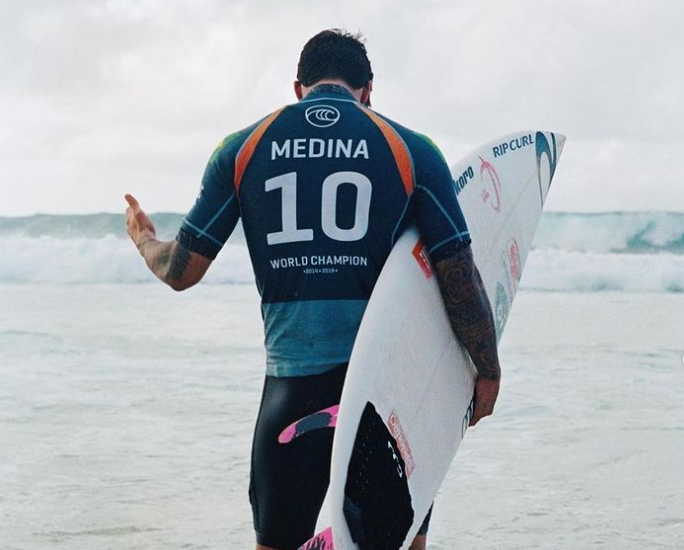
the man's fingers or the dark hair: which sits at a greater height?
the dark hair

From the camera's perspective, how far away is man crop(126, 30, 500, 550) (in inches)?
91.6

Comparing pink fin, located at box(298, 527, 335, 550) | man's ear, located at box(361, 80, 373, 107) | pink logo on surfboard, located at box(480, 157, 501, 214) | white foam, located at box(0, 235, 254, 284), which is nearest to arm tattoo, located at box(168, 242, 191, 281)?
man's ear, located at box(361, 80, 373, 107)

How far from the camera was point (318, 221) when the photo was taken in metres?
2.33

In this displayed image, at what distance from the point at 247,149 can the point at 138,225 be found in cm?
54

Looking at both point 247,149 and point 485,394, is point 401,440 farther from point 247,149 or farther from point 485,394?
point 247,149

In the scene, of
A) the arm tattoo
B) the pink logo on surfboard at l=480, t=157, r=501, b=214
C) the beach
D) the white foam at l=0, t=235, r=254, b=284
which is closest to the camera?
the arm tattoo

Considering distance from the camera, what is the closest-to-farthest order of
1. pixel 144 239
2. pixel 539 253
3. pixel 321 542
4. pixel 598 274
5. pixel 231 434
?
pixel 321 542, pixel 144 239, pixel 231 434, pixel 598 274, pixel 539 253

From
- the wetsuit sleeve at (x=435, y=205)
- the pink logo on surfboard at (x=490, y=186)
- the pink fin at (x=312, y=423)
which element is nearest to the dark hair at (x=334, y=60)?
the wetsuit sleeve at (x=435, y=205)

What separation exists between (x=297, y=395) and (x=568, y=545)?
209 cm

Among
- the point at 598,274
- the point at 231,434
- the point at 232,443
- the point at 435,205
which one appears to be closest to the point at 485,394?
the point at 435,205

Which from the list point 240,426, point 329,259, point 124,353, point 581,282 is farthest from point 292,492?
point 581,282

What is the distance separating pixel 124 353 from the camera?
29.0 feet

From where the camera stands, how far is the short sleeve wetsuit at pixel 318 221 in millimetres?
2324

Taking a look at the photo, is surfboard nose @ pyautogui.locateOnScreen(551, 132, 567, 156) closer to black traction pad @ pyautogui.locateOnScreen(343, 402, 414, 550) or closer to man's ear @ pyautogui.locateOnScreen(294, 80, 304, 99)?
man's ear @ pyautogui.locateOnScreen(294, 80, 304, 99)
